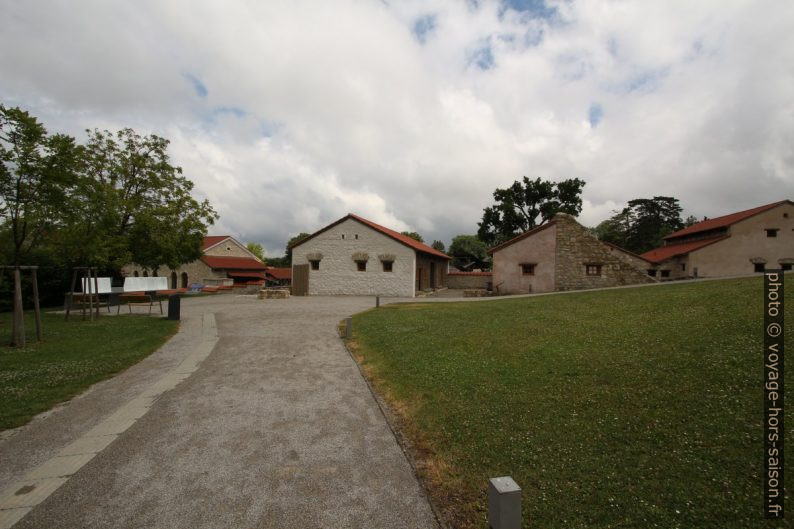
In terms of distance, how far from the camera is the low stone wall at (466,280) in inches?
1556

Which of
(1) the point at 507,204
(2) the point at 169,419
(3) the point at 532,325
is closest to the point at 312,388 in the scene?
(2) the point at 169,419

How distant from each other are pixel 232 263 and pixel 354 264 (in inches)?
981

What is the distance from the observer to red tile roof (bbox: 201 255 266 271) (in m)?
43.5

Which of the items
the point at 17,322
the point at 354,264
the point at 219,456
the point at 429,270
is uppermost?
the point at 354,264

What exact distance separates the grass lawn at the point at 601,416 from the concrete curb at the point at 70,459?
406 centimetres

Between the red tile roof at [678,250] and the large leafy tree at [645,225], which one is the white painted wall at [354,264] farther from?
the large leafy tree at [645,225]

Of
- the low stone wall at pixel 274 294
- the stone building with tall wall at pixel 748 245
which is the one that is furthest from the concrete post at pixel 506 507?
the stone building with tall wall at pixel 748 245

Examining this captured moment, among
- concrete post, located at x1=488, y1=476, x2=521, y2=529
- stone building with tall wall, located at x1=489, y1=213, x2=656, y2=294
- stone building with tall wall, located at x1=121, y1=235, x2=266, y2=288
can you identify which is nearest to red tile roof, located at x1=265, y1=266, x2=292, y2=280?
stone building with tall wall, located at x1=121, y1=235, x2=266, y2=288

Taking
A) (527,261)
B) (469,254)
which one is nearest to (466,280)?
(527,261)

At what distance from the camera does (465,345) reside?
9.19 m

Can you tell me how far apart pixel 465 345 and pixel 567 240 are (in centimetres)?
1853

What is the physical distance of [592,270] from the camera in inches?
953

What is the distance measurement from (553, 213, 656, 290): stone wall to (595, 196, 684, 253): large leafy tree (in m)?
46.9

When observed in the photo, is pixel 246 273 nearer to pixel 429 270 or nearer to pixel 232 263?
pixel 232 263
